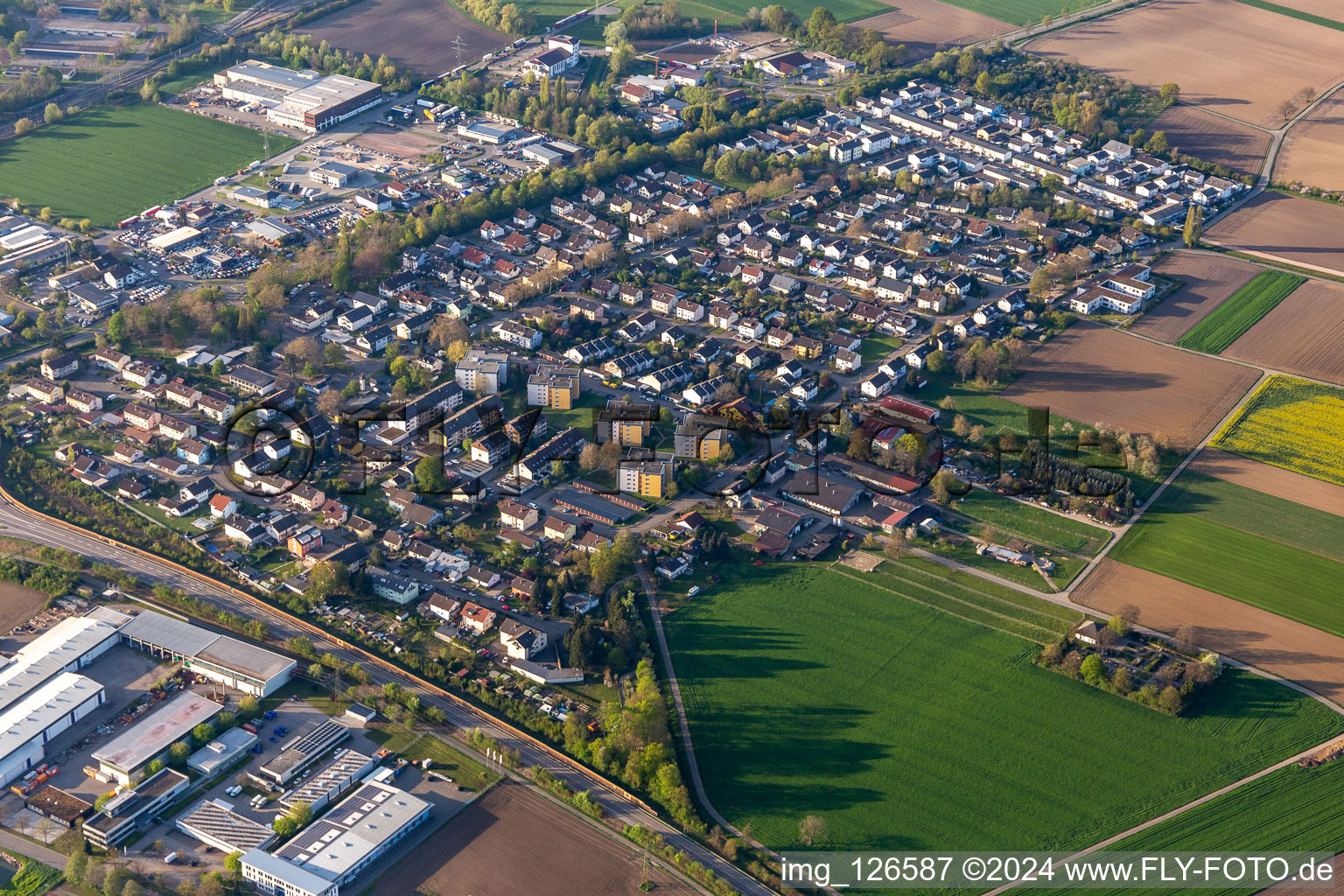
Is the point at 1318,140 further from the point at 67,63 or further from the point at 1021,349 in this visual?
the point at 67,63

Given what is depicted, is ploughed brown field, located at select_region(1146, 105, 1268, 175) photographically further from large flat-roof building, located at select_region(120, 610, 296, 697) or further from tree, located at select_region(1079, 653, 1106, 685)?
large flat-roof building, located at select_region(120, 610, 296, 697)

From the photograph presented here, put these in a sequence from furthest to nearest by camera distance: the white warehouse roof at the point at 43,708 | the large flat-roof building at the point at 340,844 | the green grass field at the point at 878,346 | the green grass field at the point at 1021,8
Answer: the green grass field at the point at 1021,8, the green grass field at the point at 878,346, the white warehouse roof at the point at 43,708, the large flat-roof building at the point at 340,844

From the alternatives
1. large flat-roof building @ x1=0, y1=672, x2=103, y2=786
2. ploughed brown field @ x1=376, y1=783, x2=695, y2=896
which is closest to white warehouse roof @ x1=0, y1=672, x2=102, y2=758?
large flat-roof building @ x1=0, y1=672, x2=103, y2=786

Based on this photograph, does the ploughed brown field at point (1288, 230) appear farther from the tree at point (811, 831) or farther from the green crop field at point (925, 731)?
the tree at point (811, 831)

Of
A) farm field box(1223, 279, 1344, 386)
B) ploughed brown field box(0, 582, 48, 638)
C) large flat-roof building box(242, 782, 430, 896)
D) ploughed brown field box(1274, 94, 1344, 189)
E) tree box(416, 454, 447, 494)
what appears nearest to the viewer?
large flat-roof building box(242, 782, 430, 896)

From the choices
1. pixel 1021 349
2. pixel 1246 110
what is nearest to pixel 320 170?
pixel 1021 349

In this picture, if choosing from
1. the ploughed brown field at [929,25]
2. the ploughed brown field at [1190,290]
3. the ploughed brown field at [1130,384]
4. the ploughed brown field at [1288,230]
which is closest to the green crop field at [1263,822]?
the ploughed brown field at [1130,384]

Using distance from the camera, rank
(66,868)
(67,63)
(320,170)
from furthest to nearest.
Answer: (67,63) → (320,170) → (66,868)
